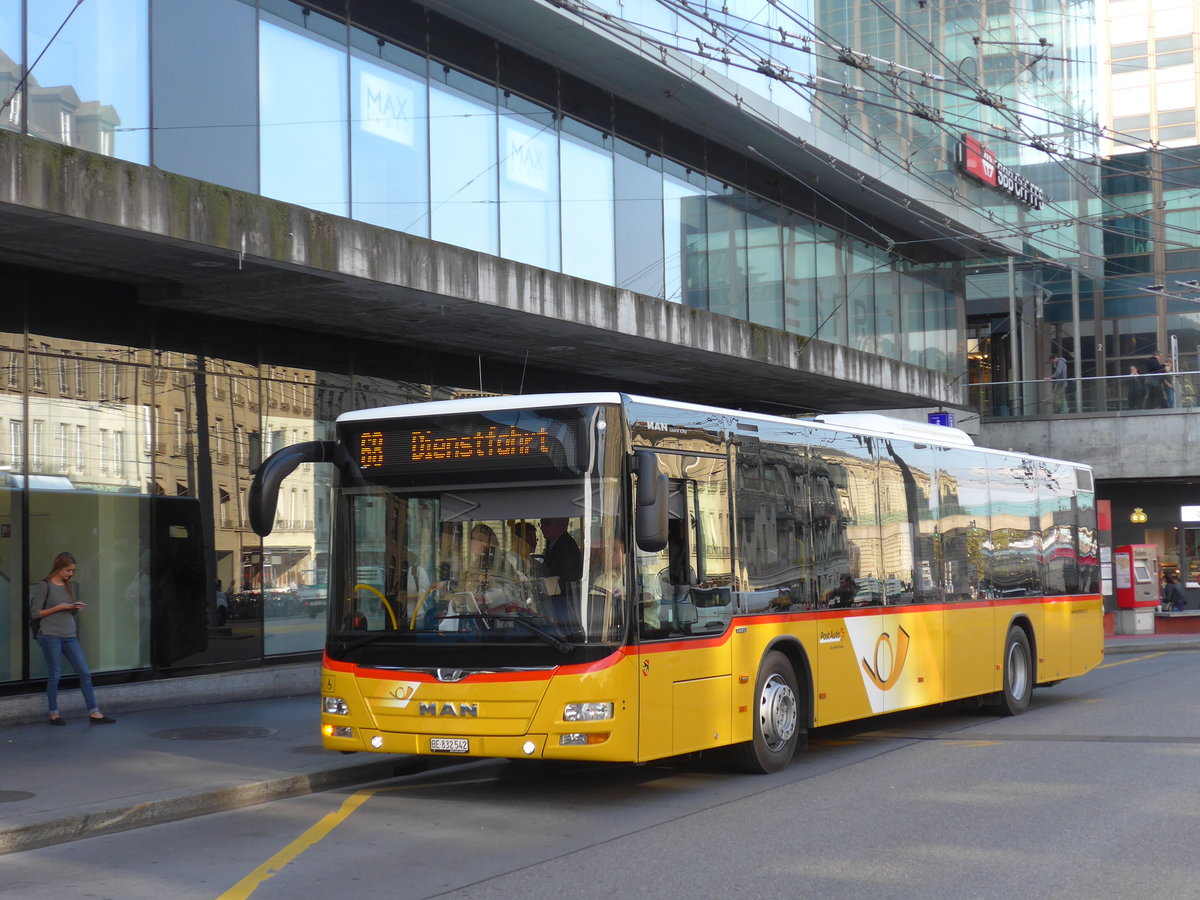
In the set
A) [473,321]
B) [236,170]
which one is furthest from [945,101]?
[236,170]

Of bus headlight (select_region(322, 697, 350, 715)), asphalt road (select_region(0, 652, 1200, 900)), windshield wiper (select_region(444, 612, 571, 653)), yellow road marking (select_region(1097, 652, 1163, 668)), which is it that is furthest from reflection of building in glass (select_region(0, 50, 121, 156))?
yellow road marking (select_region(1097, 652, 1163, 668))

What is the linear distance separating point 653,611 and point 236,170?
26.1 ft

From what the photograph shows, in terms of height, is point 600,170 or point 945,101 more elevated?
point 945,101

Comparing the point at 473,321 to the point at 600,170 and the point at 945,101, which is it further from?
the point at 945,101

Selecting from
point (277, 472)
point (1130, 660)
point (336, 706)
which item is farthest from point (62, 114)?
point (1130, 660)

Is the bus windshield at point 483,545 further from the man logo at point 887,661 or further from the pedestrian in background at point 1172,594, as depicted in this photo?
the pedestrian in background at point 1172,594

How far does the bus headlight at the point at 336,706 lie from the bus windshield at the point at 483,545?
0.42m

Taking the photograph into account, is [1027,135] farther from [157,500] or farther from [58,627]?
[58,627]

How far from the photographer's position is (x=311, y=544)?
17.6 metres

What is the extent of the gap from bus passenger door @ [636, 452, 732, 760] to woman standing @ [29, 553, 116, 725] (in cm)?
659

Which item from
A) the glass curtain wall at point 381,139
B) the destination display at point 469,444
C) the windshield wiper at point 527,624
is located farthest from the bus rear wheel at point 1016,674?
the glass curtain wall at point 381,139

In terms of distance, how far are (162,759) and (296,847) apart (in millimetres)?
3411

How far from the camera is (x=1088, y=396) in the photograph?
3606 cm

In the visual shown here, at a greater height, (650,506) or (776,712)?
(650,506)
